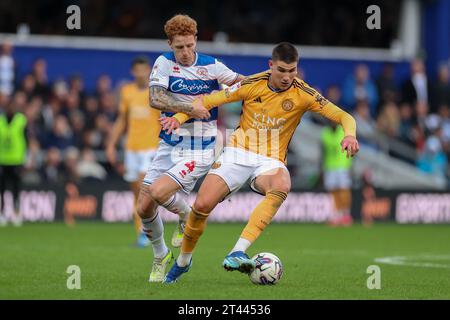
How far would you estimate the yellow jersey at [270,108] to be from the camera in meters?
10.2

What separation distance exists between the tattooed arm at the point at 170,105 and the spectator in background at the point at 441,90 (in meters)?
16.3

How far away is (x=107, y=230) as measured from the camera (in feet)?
63.6

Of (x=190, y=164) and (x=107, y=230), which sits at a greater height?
(x=190, y=164)

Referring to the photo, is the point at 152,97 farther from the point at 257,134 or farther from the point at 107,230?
the point at 107,230

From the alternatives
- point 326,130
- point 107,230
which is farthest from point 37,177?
point 326,130

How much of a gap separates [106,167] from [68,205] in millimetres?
1634

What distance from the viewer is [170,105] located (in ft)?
34.3

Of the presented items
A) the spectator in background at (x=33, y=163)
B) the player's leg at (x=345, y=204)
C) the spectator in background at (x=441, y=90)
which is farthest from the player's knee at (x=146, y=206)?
the spectator in background at (x=441, y=90)

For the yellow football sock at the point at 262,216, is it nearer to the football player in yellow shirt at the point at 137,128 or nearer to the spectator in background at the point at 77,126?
the football player in yellow shirt at the point at 137,128

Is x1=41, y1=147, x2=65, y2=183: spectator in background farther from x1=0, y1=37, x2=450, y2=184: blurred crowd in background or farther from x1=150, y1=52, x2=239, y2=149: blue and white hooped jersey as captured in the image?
x1=150, y1=52, x2=239, y2=149: blue and white hooped jersey

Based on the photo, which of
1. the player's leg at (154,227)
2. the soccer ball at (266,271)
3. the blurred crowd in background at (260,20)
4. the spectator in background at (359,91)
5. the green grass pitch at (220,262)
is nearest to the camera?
the green grass pitch at (220,262)

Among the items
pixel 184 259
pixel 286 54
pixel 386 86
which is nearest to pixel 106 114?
pixel 386 86

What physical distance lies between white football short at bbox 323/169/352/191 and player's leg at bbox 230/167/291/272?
474 inches

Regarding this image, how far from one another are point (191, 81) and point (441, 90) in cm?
1643
